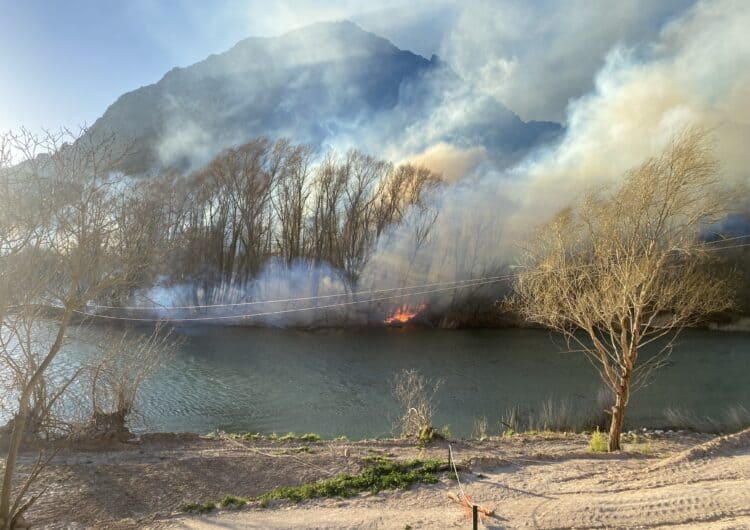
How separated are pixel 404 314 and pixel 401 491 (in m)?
34.0

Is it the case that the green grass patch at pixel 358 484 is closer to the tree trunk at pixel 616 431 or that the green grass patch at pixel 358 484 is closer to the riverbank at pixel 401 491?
the riverbank at pixel 401 491

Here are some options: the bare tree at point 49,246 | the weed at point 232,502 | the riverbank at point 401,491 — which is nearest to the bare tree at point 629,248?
the riverbank at point 401,491

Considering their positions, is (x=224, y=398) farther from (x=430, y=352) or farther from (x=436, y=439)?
(x=430, y=352)

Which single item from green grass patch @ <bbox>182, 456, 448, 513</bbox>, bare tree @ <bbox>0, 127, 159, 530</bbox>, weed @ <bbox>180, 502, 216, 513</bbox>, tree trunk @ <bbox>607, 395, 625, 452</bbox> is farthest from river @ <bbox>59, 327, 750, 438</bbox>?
bare tree @ <bbox>0, 127, 159, 530</bbox>

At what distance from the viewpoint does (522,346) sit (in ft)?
105

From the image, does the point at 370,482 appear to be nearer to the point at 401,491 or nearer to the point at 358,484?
the point at 358,484

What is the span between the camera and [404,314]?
42.2 meters

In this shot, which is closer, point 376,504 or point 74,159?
point 74,159

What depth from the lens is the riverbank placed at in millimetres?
7039

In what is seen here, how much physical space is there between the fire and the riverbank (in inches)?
1159

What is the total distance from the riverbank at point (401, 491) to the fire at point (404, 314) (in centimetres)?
2944

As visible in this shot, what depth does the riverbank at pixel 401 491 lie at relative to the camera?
704 cm

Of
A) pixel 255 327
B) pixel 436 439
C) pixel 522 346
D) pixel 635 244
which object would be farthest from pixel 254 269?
pixel 635 244

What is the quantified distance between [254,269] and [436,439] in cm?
3705
